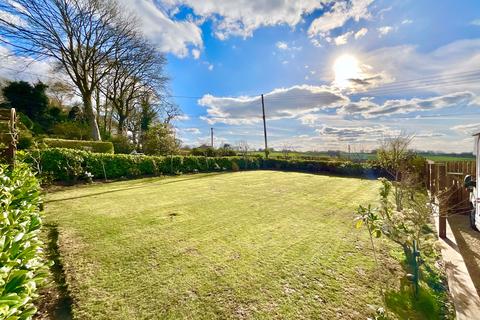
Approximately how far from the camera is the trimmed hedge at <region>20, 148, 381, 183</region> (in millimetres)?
9930

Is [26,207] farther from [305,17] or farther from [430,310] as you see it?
[305,17]

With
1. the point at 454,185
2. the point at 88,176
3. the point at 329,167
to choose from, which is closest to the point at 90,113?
the point at 88,176

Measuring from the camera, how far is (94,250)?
11.9 ft

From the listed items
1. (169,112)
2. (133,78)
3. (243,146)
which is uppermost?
(133,78)

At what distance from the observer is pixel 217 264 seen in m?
3.23

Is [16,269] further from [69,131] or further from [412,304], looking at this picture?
[69,131]

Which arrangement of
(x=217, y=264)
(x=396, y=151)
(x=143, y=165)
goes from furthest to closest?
1. (x=143, y=165)
2. (x=396, y=151)
3. (x=217, y=264)

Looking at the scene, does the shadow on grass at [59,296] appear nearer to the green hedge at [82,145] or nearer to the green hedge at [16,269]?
the green hedge at [16,269]

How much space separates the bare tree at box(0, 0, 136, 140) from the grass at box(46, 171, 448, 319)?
16901 millimetres

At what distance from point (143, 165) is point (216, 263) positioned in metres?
12.1

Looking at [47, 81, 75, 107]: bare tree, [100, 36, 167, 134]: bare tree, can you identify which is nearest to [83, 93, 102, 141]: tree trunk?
[100, 36, 167, 134]: bare tree

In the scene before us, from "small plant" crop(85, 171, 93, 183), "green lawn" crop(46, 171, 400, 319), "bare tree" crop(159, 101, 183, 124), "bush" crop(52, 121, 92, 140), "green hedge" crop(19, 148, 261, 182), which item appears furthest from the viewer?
"bare tree" crop(159, 101, 183, 124)

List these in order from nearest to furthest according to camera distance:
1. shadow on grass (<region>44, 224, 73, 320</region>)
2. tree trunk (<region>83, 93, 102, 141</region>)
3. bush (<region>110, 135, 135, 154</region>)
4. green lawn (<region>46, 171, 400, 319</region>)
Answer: shadow on grass (<region>44, 224, 73, 320</region>) → green lawn (<region>46, 171, 400, 319</region>) → tree trunk (<region>83, 93, 102, 141</region>) → bush (<region>110, 135, 135, 154</region>)

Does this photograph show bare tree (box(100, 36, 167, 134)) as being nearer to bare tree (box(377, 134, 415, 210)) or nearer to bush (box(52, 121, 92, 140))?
bush (box(52, 121, 92, 140))
